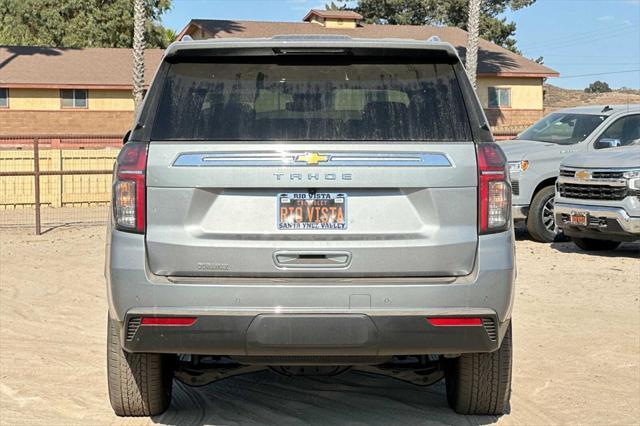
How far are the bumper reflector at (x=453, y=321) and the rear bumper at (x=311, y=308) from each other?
0.02 m

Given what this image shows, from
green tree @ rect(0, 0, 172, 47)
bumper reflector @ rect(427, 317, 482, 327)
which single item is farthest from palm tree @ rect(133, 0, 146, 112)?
bumper reflector @ rect(427, 317, 482, 327)

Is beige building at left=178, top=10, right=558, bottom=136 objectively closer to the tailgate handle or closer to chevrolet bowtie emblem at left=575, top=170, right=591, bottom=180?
chevrolet bowtie emblem at left=575, top=170, right=591, bottom=180

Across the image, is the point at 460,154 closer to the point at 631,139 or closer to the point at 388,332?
the point at 388,332

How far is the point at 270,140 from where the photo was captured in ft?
15.4

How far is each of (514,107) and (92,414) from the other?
126 feet

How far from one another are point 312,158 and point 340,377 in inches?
96.2

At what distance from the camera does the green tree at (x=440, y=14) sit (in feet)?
188

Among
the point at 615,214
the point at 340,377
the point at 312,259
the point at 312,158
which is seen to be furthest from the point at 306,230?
the point at 615,214

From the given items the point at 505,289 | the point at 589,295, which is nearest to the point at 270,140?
the point at 505,289

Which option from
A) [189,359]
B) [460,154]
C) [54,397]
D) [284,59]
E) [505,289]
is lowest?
[54,397]

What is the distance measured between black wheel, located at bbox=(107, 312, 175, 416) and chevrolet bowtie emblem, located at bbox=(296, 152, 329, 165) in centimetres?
137

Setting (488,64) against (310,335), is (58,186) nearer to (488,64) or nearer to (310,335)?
(310,335)

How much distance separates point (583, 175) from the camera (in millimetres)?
12883

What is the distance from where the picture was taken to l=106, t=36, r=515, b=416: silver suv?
15.1ft
